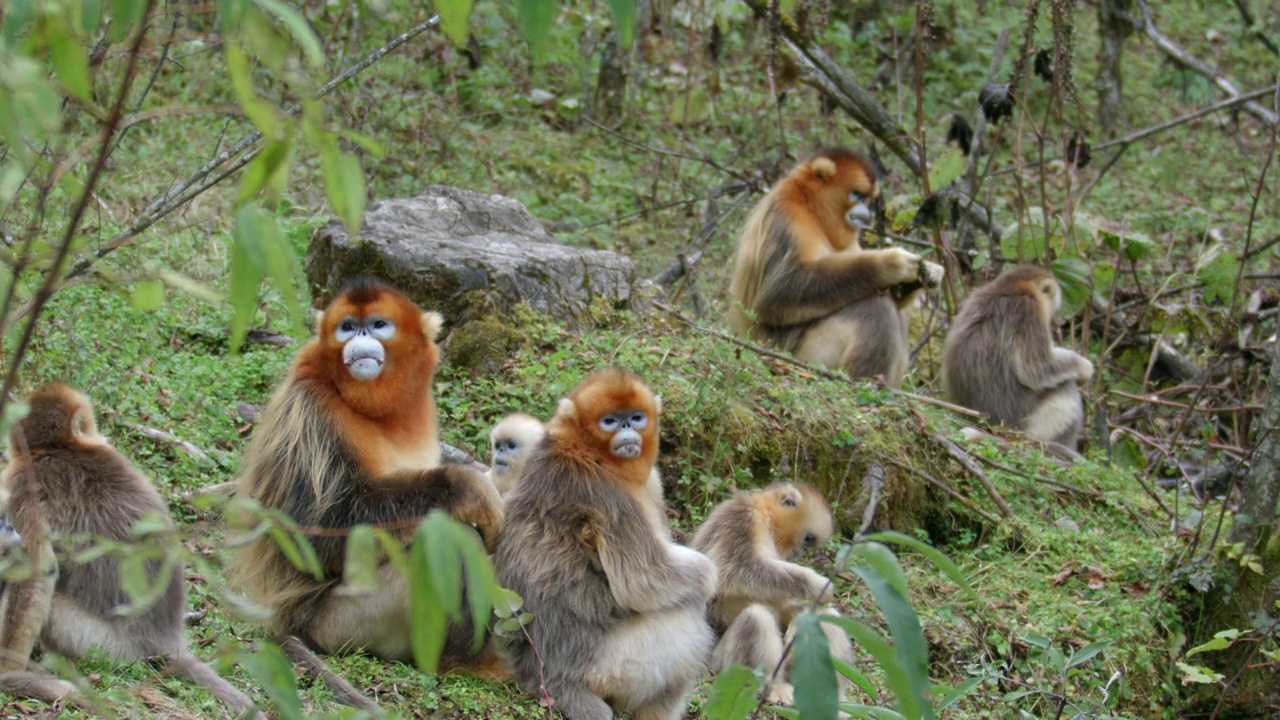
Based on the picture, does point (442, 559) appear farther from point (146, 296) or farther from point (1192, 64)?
point (1192, 64)

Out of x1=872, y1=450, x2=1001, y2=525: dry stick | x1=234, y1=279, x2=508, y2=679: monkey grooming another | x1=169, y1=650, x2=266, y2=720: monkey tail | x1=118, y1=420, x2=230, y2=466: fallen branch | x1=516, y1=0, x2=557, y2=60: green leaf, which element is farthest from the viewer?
x1=872, y1=450, x2=1001, y2=525: dry stick

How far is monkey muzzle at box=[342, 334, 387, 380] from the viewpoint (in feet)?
12.2

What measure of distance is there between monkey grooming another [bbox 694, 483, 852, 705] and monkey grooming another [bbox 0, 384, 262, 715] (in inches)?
63.8

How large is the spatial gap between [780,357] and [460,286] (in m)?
1.61

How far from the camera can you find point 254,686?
142 inches

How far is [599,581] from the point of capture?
3.79 meters

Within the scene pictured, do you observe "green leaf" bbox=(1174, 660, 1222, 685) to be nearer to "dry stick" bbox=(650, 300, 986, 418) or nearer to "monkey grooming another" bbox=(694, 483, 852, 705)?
"monkey grooming another" bbox=(694, 483, 852, 705)

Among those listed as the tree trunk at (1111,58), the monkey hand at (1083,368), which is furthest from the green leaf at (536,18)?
the tree trunk at (1111,58)

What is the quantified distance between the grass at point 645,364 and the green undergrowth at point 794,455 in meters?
0.01

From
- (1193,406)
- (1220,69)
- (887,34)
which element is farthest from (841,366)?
(1220,69)

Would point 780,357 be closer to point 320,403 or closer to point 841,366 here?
point 841,366

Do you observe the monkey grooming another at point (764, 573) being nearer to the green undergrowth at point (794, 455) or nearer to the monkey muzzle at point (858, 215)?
the green undergrowth at point (794, 455)

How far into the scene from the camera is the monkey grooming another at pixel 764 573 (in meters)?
4.11

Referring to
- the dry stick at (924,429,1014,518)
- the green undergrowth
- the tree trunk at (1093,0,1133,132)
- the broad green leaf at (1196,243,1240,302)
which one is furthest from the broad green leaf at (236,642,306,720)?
the tree trunk at (1093,0,1133,132)
